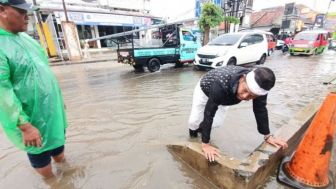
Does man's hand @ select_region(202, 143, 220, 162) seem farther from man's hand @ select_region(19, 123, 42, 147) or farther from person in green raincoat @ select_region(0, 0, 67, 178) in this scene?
man's hand @ select_region(19, 123, 42, 147)

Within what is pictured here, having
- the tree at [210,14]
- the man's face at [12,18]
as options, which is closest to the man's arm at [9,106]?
the man's face at [12,18]

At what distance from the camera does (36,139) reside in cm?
176

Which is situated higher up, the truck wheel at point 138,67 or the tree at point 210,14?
the tree at point 210,14

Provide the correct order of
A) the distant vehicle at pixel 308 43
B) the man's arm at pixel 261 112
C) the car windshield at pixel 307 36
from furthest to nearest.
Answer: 1. the car windshield at pixel 307 36
2. the distant vehicle at pixel 308 43
3. the man's arm at pixel 261 112

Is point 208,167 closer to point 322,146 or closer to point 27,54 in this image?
point 322,146

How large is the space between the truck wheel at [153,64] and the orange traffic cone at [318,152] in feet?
25.5

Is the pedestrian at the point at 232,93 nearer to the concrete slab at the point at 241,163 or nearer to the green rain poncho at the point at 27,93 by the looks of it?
the concrete slab at the point at 241,163

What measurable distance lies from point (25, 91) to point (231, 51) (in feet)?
26.1

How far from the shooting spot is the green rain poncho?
1.59 metres

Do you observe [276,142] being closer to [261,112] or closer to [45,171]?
[261,112]

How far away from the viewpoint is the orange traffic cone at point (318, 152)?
214 centimetres

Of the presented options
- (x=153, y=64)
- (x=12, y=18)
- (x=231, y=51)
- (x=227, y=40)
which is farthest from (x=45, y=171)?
(x=227, y=40)

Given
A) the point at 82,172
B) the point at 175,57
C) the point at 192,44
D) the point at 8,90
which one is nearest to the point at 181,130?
the point at 82,172

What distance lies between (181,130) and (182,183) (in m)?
1.35
